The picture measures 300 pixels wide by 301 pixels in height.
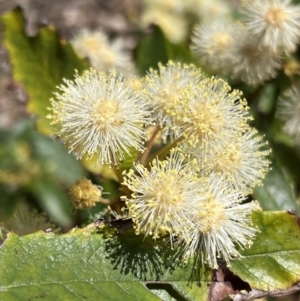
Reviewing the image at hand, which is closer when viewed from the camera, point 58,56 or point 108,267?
point 108,267

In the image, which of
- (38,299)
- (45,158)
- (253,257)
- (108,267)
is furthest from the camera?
(45,158)

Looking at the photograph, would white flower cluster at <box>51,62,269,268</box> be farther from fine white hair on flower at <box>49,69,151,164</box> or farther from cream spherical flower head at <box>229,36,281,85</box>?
cream spherical flower head at <box>229,36,281,85</box>

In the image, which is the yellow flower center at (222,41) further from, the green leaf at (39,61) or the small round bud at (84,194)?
the small round bud at (84,194)

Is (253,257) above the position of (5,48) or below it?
below

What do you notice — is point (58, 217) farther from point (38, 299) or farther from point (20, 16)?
point (38, 299)

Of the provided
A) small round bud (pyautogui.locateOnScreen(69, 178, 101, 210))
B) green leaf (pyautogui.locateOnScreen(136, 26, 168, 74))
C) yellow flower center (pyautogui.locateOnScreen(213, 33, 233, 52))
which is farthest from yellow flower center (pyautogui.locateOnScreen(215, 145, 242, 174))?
green leaf (pyautogui.locateOnScreen(136, 26, 168, 74))

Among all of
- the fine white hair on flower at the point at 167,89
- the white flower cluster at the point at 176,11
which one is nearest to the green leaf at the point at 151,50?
the fine white hair on flower at the point at 167,89

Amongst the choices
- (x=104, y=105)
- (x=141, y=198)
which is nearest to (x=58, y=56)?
(x=104, y=105)
